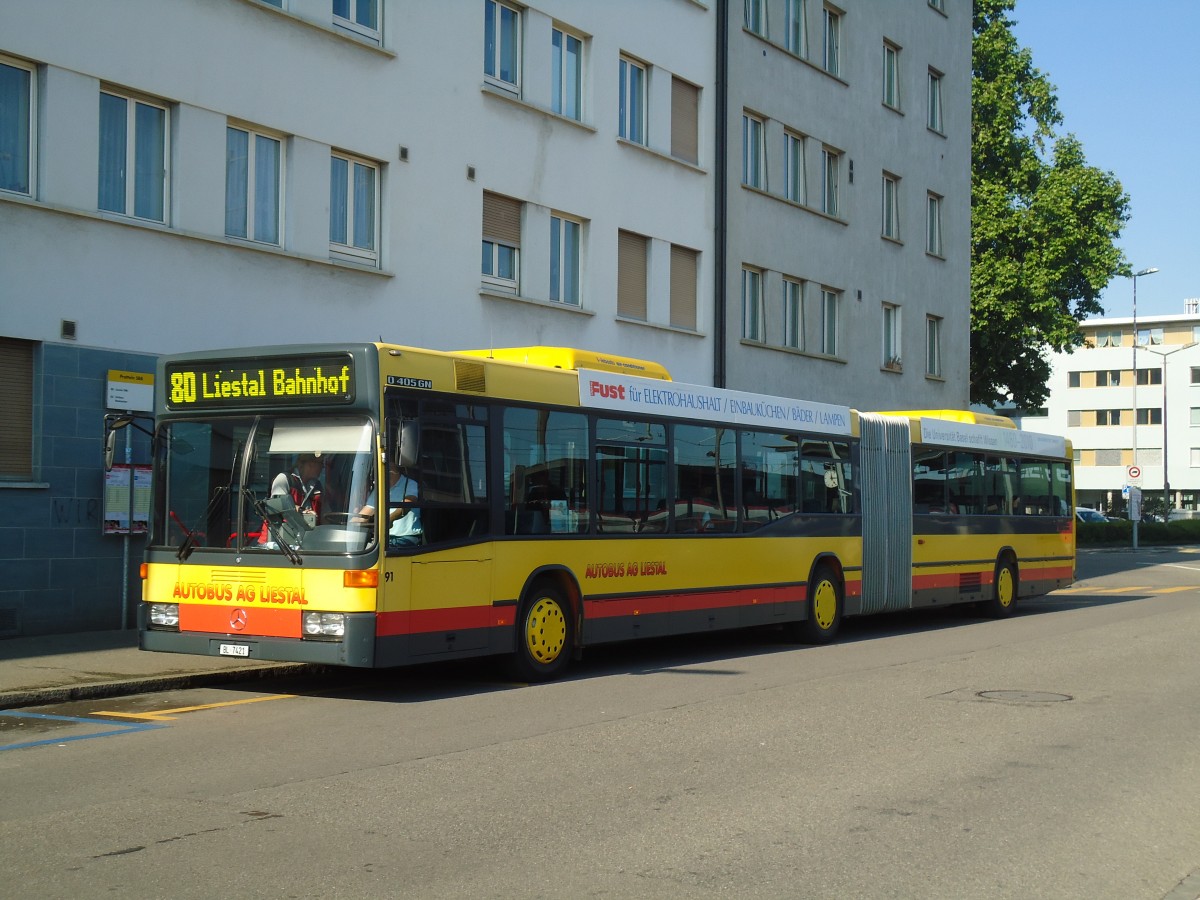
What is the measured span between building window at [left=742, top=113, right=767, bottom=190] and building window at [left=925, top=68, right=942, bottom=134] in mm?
9600

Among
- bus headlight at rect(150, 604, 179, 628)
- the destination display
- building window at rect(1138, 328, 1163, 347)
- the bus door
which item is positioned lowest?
bus headlight at rect(150, 604, 179, 628)

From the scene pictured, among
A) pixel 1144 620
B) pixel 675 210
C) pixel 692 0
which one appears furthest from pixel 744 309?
pixel 1144 620

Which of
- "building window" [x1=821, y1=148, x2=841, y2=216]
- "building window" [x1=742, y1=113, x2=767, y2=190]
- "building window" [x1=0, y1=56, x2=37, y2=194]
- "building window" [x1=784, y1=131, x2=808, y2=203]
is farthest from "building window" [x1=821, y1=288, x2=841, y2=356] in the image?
"building window" [x1=0, y1=56, x2=37, y2=194]

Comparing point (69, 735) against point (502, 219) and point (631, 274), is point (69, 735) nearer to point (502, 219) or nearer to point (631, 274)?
point (502, 219)

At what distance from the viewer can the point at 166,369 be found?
11.8 m

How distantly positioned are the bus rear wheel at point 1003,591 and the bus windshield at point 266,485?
13.6 meters

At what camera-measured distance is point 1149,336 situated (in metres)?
102

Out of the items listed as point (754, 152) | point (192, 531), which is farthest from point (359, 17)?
point (754, 152)

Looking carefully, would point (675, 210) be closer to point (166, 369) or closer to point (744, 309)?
point (744, 309)

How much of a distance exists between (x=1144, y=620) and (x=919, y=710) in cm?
1079

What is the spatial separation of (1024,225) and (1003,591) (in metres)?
24.1

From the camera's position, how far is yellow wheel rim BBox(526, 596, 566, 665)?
12414mm

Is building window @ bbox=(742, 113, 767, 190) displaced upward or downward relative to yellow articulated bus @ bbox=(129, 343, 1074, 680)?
upward

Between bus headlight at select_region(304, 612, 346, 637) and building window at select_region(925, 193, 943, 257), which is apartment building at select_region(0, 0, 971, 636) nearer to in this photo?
building window at select_region(925, 193, 943, 257)
